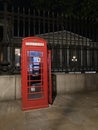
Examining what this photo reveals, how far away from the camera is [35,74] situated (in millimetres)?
6766

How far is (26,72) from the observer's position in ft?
21.4

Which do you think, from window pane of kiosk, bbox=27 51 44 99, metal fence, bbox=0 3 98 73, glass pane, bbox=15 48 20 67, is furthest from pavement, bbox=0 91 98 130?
metal fence, bbox=0 3 98 73

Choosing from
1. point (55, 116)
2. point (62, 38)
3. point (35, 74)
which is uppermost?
point (62, 38)

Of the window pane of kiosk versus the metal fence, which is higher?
the metal fence

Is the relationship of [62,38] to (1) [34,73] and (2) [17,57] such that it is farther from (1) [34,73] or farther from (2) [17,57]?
(1) [34,73]

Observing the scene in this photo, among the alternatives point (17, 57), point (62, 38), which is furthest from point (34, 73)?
point (62, 38)

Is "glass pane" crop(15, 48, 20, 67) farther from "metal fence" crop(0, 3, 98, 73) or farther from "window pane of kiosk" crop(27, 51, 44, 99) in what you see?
"window pane of kiosk" crop(27, 51, 44, 99)

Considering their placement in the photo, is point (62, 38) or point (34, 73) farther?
point (62, 38)

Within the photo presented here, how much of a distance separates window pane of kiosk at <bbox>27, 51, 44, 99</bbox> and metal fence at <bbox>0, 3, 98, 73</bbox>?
5.75ft

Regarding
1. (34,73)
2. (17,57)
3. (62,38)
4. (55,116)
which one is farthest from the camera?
(62,38)

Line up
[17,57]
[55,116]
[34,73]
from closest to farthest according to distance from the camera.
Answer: [55,116] < [34,73] < [17,57]

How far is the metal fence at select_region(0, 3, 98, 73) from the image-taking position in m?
8.48

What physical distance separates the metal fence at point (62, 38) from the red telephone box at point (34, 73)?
1767 mm

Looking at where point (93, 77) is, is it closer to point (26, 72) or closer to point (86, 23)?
point (86, 23)
